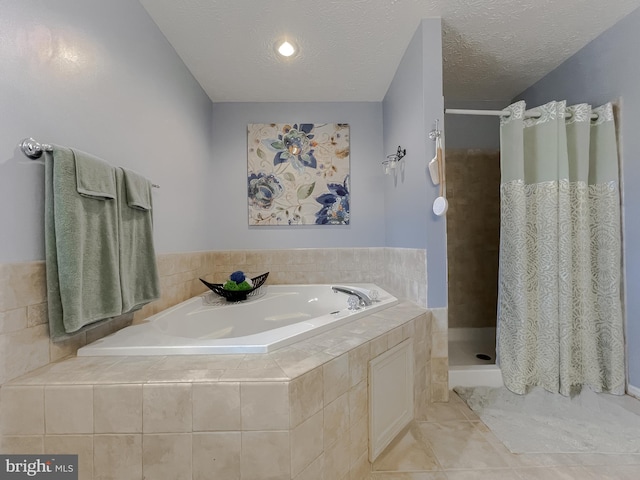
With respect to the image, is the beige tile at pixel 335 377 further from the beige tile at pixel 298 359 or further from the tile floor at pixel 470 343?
the tile floor at pixel 470 343

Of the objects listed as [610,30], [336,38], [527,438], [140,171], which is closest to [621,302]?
[527,438]

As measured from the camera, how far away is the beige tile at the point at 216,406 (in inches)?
31.5

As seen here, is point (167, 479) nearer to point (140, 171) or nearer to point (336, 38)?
point (140, 171)

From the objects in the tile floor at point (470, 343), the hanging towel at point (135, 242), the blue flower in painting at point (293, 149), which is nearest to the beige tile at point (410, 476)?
the tile floor at point (470, 343)

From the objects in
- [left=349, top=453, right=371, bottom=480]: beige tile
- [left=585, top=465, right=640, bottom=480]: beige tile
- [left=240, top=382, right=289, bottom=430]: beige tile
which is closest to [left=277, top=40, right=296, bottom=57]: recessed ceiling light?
[left=240, top=382, right=289, bottom=430]: beige tile

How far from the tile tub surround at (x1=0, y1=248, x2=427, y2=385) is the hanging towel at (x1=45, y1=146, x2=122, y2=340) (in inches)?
1.8

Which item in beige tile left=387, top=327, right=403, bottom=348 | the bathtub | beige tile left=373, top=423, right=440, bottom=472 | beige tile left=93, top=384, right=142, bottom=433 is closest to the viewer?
beige tile left=93, top=384, right=142, bottom=433

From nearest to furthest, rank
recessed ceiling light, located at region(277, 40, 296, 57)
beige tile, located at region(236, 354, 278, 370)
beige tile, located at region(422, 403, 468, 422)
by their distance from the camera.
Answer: beige tile, located at region(236, 354, 278, 370)
beige tile, located at region(422, 403, 468, 422)
recessed ceiling light, located at region(277, 40, 296, 57)

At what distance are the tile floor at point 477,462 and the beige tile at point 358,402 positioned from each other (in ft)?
0.94

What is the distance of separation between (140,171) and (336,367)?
1.39m

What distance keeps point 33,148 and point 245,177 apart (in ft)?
5.18

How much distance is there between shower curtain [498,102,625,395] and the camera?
1558 millimetres

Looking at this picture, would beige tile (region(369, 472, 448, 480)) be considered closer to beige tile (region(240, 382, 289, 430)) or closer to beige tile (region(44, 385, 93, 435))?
beige tile (region(240, 382, 289, 430))

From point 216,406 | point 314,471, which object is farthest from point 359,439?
point 216,406
